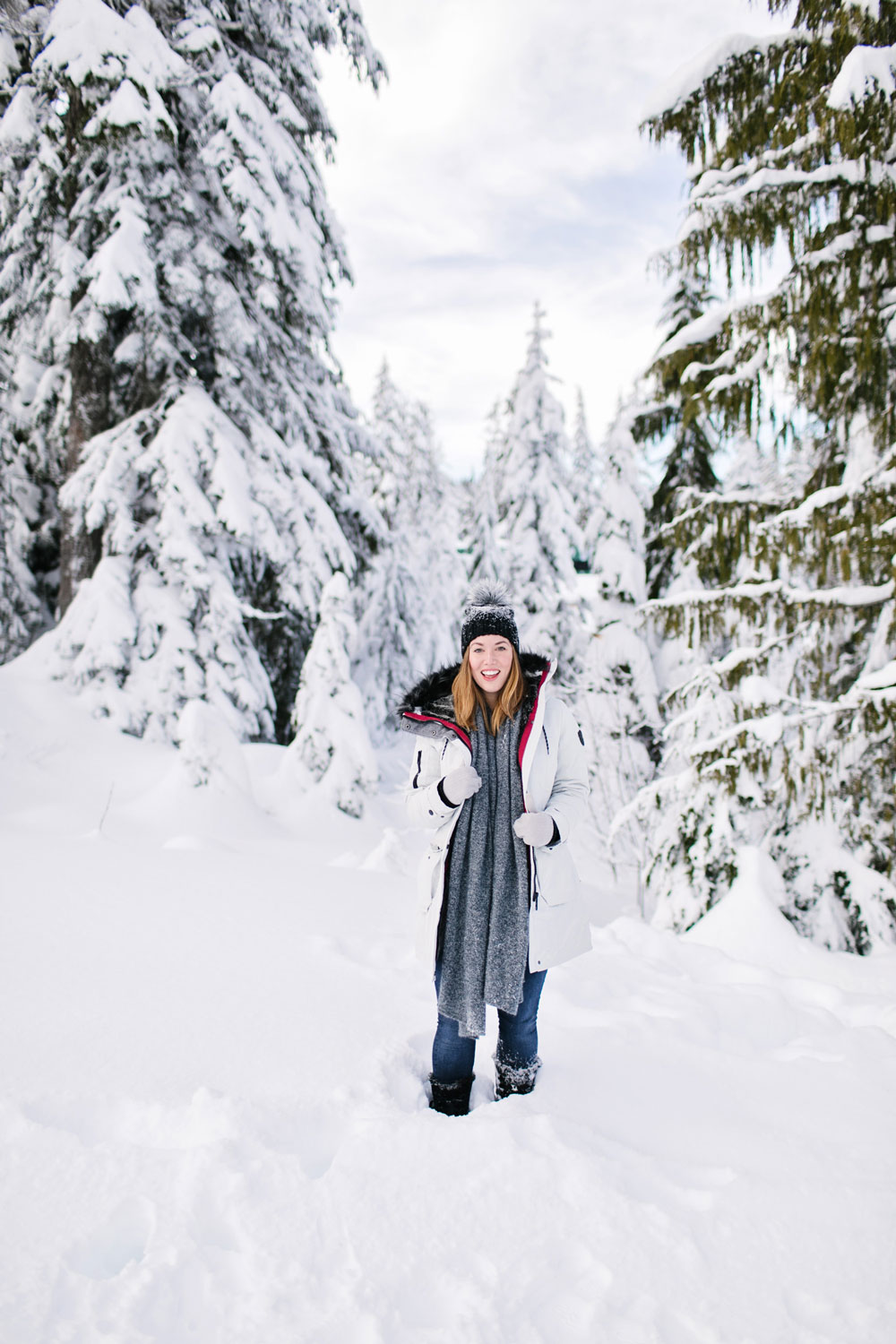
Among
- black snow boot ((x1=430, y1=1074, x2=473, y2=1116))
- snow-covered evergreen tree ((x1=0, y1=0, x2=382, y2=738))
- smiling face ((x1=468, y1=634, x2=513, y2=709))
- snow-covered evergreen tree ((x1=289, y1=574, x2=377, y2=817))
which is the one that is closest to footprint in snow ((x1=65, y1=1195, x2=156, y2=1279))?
black snow boot ((x1=430, y1=1074, x2=473, y2=1116))

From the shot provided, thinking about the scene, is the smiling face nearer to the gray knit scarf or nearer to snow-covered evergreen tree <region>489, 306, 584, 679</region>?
the gray knit scarf

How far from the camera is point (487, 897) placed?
9.00ft

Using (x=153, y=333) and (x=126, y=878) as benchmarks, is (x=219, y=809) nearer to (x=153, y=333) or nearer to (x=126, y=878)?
(x=126, y=878)

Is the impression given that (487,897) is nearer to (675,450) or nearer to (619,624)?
(619,624)

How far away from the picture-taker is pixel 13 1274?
192 centimetres

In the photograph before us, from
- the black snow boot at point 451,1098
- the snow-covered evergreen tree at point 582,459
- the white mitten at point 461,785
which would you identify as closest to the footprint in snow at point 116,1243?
the black snow boot at point 451,1098

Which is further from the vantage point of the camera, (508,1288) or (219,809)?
(219,809)

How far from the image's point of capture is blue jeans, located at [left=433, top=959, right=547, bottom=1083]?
276 cm

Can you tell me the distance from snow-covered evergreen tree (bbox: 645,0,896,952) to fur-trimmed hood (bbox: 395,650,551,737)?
2.62m

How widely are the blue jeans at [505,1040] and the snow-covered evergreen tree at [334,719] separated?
7.71m

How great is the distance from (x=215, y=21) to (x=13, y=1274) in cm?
1240

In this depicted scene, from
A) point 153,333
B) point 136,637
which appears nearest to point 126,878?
point 136,637

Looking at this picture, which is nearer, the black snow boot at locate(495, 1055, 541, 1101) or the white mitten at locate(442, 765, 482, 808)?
the white mitten at locate(442, 765, 482, 808)

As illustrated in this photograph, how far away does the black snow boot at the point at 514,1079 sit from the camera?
9.29ft
